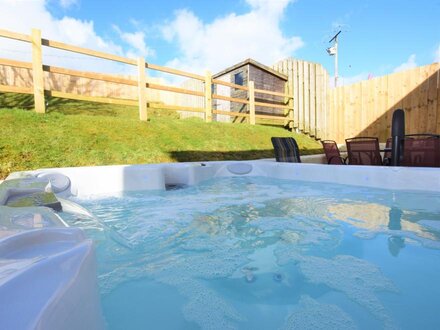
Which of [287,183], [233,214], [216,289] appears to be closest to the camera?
[216,289]

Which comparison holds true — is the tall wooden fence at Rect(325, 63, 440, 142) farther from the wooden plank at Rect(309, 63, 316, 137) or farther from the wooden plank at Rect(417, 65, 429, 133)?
the wooden plank at Rect(309, 63, 316, 137)

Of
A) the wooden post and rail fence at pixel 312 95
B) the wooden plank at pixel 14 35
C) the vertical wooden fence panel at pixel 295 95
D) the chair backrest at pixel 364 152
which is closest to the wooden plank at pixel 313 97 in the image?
the wooden post and rail fence at pixel 312 95

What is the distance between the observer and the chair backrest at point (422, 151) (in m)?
2.92

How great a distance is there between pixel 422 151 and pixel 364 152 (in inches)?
23.5

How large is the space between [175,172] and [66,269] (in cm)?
285

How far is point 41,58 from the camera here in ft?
13.6

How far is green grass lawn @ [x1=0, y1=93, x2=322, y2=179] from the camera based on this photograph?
3496 millimetres

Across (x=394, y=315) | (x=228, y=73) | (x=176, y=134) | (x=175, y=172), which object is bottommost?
(x=394, y=315)

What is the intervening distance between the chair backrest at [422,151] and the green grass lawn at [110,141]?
2.65 m

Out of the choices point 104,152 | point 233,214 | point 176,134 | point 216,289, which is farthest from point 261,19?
point 216,289

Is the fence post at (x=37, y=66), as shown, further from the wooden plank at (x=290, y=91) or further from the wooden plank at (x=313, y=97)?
the wooden plank at (x=313, y=97)

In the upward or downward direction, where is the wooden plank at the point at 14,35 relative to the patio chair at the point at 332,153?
upward

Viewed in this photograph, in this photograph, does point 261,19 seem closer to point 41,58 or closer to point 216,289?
point 41,58

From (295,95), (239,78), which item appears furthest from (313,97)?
(239,78)
